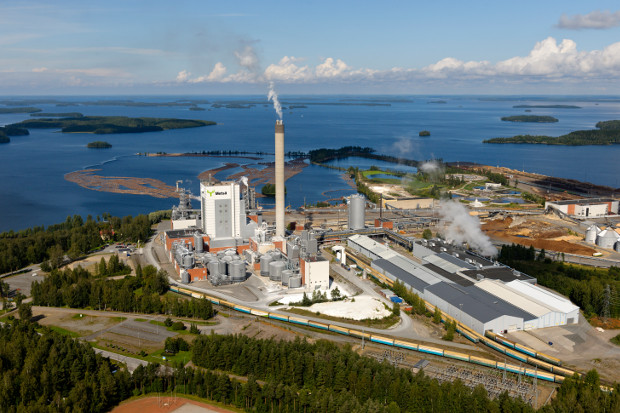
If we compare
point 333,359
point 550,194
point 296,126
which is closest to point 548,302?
point 333,359

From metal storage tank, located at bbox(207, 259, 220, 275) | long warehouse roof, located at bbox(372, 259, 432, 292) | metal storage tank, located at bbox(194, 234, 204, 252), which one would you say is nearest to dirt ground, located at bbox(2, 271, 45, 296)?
metal storage tank, located at bbox(194, 234, 204, 252)

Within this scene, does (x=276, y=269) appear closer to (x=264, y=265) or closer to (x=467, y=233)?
(x=264, y=265)

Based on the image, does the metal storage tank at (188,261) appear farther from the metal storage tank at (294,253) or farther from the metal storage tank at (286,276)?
the metal storage tank at (294,253)

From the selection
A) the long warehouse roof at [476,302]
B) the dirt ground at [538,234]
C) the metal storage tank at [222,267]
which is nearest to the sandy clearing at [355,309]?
the long warehouse roof at [476,302]

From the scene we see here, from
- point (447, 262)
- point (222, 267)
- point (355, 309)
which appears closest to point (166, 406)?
point (355, 309)

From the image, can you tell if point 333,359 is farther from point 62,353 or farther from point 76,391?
point 62,353

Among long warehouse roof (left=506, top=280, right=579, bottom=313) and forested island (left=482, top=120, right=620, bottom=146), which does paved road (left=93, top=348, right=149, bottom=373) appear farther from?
forested island (left=482, top=120, right=620, bottom=146)
